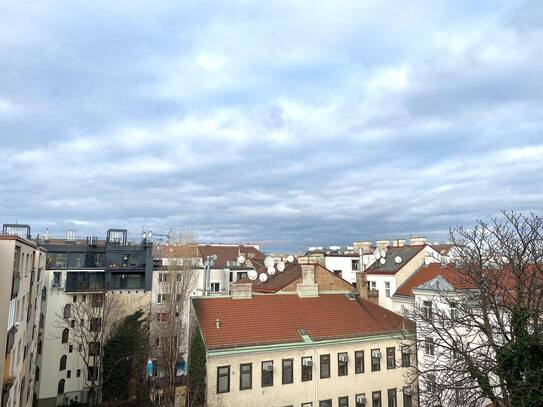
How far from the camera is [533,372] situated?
14.5 m

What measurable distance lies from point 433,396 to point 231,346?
47.4 feet

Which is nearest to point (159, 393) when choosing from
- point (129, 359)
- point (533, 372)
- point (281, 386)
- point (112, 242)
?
point (129, 359)

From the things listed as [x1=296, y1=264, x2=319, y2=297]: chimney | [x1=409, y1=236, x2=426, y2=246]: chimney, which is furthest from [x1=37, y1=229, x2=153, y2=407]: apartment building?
[x1=409, y1=236, x2=426, y2=246]: chimney

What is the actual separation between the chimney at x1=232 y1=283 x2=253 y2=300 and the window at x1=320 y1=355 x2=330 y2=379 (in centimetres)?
755

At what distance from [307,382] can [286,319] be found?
15.9ft

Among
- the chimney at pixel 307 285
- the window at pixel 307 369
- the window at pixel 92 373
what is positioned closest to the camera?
the window at pixel 307 369

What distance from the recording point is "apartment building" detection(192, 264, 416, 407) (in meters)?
27.7

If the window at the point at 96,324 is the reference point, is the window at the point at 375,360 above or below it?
below

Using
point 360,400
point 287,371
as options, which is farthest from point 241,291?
point 360,400

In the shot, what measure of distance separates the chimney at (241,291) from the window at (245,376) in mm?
6141

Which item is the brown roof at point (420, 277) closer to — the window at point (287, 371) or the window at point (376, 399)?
the window at point (376, 399)

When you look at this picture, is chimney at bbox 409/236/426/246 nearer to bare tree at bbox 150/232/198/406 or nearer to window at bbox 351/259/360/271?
window at bbox 351/259/360/271

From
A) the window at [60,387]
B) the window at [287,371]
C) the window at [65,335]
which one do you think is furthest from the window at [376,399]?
the window at [60,387]

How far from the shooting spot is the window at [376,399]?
3212 cm
